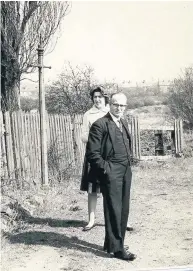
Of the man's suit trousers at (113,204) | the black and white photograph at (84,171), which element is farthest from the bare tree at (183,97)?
the man's suit trousers at (113,204)

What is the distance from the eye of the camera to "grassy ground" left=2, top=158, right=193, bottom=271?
3775 millimetres

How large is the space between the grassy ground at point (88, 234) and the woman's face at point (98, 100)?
1560 millimetres

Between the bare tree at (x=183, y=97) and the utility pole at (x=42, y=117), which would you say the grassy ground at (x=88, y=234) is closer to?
the utility pole at (x=42, y=117)

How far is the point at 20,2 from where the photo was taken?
28.3 feet

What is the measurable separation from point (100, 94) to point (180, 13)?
4.98ft

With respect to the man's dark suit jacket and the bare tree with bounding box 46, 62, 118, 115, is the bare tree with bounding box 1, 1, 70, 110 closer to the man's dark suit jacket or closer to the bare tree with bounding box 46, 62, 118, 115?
the bare tree with bounding box 46, 62, 118, 115

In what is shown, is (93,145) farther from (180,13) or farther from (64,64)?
(64,64)

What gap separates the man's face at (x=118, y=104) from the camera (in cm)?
376

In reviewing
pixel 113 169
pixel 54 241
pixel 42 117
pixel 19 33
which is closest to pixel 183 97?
pixel 19 33

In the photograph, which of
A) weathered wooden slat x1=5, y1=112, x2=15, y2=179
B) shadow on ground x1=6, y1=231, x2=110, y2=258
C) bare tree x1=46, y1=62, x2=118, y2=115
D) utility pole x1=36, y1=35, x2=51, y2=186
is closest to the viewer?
shadow on ground x1=6, y1=231, x2=110, y2=258

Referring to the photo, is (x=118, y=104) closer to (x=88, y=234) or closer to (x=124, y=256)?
(x=124, y=256)

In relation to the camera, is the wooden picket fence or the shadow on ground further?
the wooden picket fence

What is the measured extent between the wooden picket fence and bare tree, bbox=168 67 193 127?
19.0 ft

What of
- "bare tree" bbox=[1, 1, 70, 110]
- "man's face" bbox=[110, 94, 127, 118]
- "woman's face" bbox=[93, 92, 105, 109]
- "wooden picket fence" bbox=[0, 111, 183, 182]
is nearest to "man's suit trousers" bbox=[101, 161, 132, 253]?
"man's face" bbox=[110, 94, 127, 118]
